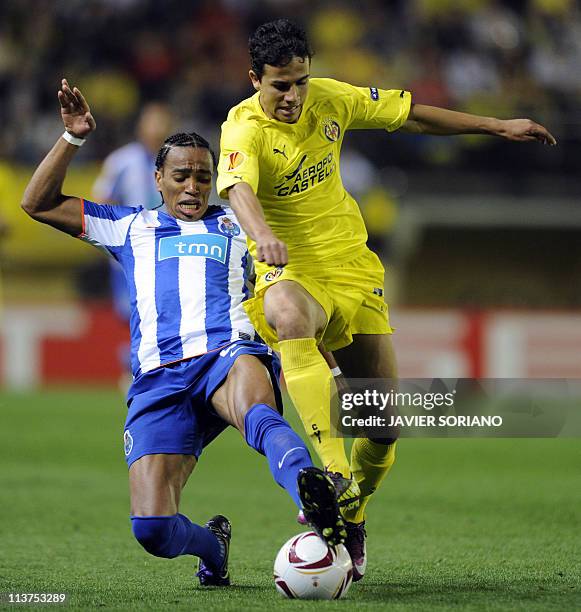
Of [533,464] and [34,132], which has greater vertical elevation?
[34,132]

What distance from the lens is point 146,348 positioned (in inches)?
187

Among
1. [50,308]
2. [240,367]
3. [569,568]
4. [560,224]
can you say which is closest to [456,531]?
[569,568]

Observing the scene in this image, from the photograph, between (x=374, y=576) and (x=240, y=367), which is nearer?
(x=240, y=367)

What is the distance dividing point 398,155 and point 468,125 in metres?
10.9

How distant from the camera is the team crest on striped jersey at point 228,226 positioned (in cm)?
496

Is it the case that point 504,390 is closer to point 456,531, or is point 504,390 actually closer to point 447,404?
point 447,404

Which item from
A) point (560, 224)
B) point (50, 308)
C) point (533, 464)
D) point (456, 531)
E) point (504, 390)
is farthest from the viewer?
point (560, 224)

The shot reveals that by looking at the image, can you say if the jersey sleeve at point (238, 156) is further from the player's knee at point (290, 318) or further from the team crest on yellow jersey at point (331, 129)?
the player's knee at point (290, 318)

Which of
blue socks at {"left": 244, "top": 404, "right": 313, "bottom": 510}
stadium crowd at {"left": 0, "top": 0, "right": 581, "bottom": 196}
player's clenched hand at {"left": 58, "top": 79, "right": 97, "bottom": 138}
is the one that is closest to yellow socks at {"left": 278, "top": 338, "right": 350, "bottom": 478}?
blue socks at {"left": 244, "top": 404, "right": 313, "bottom": 510}

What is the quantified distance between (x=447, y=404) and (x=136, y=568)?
1.53m

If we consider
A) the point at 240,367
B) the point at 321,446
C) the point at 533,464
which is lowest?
the point at 533,464

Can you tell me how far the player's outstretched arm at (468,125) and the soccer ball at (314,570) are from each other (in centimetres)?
191

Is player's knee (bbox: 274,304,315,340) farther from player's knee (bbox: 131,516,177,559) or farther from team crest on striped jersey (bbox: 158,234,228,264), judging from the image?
player's knee (bbox: 131,516,177,559)

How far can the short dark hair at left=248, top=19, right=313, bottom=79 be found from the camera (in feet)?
15.4
